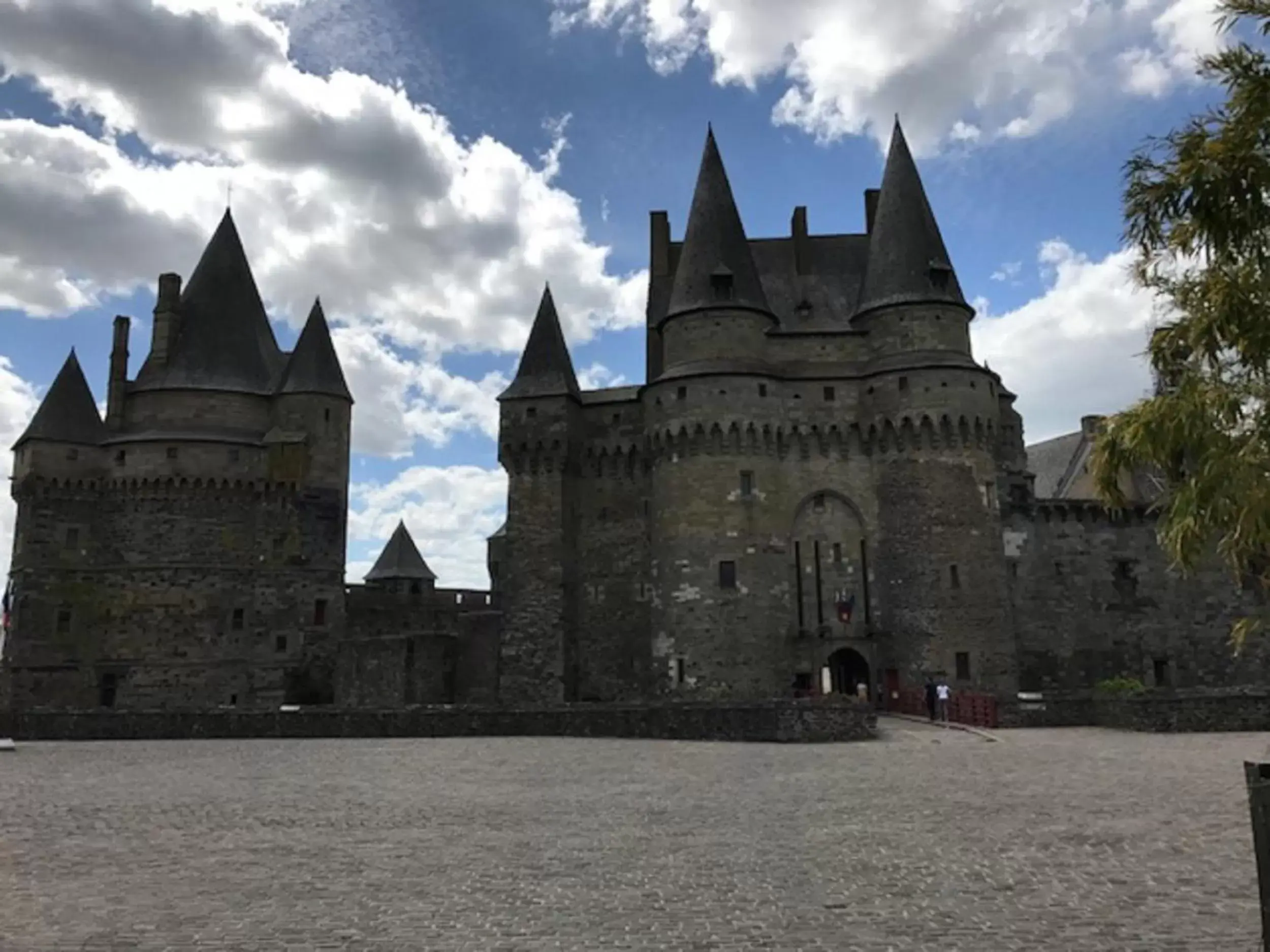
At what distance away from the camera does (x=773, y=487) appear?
126ft

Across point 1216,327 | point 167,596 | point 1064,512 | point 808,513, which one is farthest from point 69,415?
point 1216,327

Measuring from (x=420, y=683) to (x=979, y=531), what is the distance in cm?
2230

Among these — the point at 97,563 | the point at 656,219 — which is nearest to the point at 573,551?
the point at 656,219

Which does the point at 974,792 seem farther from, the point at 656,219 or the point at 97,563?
the point at 97,563

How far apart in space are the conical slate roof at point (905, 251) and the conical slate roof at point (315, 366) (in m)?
23.8

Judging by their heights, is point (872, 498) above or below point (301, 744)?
above

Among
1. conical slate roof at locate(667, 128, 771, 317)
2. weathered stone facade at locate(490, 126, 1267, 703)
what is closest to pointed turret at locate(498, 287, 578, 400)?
weathered stone facade at locate(490, 126, 1267, 703)

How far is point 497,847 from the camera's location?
11055 mm

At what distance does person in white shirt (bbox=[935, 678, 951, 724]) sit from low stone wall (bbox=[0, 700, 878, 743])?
11.3 ft

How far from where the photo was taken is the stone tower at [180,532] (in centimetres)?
4288

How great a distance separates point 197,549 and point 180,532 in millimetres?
1093

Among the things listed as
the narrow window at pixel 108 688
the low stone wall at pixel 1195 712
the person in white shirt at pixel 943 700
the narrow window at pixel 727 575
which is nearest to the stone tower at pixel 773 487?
the narrow window at pixel 727 575

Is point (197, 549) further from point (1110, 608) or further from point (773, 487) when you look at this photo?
point (1110, 608)

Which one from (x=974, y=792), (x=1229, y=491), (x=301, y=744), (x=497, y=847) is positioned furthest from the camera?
(x=301, y=744)
